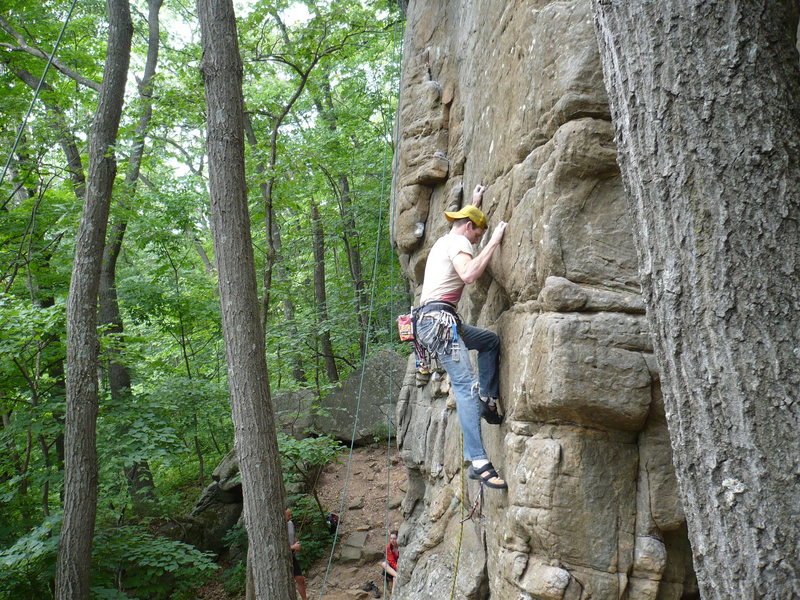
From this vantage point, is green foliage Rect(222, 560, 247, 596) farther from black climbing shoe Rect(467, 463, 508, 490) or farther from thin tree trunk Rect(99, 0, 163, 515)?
black climbing shoe Rect(467, 463, 508, 490)

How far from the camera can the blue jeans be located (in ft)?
16.8

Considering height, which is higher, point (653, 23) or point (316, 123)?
point (316, 123)

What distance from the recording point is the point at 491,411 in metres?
5.13

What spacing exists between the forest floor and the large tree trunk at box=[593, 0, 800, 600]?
7059 millimetres

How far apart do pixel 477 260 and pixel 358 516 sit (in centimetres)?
823

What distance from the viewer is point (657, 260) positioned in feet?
7.66

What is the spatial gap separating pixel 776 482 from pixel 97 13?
1449cm

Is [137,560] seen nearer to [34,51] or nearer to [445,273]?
Result: [445,273]

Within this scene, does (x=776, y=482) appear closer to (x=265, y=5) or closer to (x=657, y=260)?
(x=657, y=260)

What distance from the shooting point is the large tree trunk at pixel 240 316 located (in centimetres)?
586

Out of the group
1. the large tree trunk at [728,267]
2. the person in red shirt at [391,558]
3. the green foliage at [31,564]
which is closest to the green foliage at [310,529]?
the person in red shirt at [391,558]

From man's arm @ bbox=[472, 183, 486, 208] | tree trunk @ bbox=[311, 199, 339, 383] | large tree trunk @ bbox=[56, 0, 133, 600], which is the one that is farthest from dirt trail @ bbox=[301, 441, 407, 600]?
man's arm @ bbox=[472, 183, 486, 208]

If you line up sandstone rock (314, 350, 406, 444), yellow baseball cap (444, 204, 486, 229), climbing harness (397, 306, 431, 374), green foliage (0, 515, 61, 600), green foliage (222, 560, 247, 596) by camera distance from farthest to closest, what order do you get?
sandstone rock (314, 350, 406, 444) → green foliage (222, 560, 247, 596) → green foliage (0, 515, 61, 600) → climbing harness (397, 306, 431, 374) → yellow baseball cap (444, 204, 486, 229)

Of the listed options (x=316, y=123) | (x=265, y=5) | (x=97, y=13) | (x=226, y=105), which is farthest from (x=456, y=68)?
(x=316, y=123)
